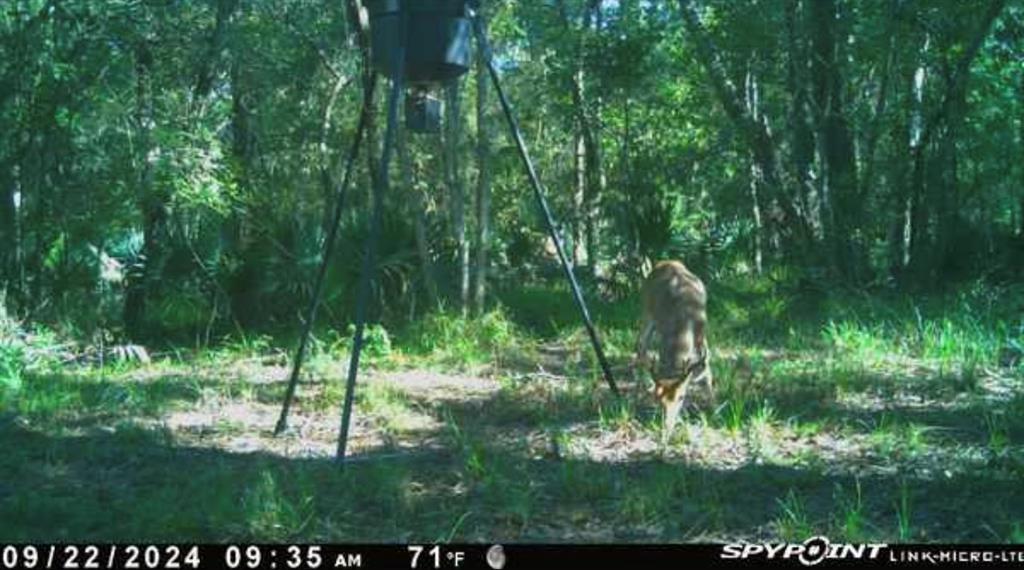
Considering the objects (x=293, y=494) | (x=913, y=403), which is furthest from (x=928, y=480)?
(x=293, y=494)

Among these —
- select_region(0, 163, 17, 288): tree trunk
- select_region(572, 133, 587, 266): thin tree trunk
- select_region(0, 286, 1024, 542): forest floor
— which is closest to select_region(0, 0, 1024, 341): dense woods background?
select_region(0, 163, 17, 288): tree trunk

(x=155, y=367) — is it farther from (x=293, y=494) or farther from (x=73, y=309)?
(x=293, y=494)

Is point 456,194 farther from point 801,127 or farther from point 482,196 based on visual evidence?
point 801,127

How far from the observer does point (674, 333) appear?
8008 mm

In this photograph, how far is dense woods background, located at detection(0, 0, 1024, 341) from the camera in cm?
1239

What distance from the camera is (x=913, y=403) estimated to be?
783 cm

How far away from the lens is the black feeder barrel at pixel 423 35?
271 inches

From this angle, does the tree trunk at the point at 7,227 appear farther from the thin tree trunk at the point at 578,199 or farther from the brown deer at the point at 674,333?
the thin tree trunk at the point at 578,199

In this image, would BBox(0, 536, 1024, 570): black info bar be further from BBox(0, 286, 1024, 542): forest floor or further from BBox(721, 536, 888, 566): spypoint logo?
BBox(0, 286, 1024, 542): forest floor

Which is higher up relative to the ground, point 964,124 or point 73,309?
point 964,124

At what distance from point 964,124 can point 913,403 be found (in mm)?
8102

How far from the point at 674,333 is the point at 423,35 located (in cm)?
274

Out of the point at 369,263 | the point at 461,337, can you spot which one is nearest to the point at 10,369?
the point at 461,337

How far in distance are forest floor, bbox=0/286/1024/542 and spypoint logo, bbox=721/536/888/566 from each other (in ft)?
0.40
